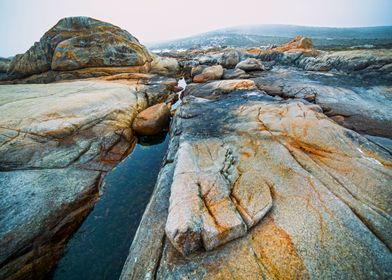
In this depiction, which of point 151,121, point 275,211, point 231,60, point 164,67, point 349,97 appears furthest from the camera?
point 231,60

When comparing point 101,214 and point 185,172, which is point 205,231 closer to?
point 185,172

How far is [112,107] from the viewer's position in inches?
373

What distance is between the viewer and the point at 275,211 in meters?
3.80

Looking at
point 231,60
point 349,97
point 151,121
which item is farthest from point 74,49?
point 349,97

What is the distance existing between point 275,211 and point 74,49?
64.8 feet

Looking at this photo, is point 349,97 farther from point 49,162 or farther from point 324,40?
point 324,40

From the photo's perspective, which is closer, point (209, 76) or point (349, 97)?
point (349, 97)

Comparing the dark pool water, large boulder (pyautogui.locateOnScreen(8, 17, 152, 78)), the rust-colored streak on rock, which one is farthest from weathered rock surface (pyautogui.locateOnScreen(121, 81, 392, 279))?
large boulder (pyautogui.locateOnScreen(8, 17, 152, 78))

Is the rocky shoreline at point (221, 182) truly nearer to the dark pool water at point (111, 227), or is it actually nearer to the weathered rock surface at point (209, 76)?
the dark pool water at point (111, 227)

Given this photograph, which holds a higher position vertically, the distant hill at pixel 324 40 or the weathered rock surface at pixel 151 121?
the distant hill at pixel 324 40

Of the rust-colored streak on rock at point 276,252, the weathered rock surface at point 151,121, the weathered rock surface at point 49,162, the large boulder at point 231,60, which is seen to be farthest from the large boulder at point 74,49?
the rust-colored streak on rock at point 276,252

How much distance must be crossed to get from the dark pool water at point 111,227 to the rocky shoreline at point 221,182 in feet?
1.19

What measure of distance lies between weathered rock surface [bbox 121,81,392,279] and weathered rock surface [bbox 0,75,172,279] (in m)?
2.60

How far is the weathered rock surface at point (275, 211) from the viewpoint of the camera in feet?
10.2
